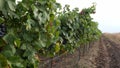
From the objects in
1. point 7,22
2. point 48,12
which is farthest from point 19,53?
point 48,12

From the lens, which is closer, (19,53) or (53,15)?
(19,53)

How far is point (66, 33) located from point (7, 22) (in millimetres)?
5695

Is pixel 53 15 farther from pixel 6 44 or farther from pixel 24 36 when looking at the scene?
pixel 6 44

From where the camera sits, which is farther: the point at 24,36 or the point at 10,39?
the point at 24,36

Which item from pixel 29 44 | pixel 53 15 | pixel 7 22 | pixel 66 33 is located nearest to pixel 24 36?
pixel 29 44

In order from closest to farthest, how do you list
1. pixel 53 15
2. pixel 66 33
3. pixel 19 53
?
pixel 19 53 < pixel 53 15 < pixel 66 33

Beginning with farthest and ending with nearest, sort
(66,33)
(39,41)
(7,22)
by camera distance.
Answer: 1. (66,33)
2. (39,41)
3. (7,22)

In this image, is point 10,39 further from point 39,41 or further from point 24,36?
point 39,41

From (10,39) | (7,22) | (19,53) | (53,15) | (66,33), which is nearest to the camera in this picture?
(10,39)

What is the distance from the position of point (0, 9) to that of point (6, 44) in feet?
1.73

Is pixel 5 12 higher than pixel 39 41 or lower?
higher

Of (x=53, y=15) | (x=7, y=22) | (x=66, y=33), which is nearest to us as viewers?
(x=7, y=22)

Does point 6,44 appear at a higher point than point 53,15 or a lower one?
lower

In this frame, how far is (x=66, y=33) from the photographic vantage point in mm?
9500
